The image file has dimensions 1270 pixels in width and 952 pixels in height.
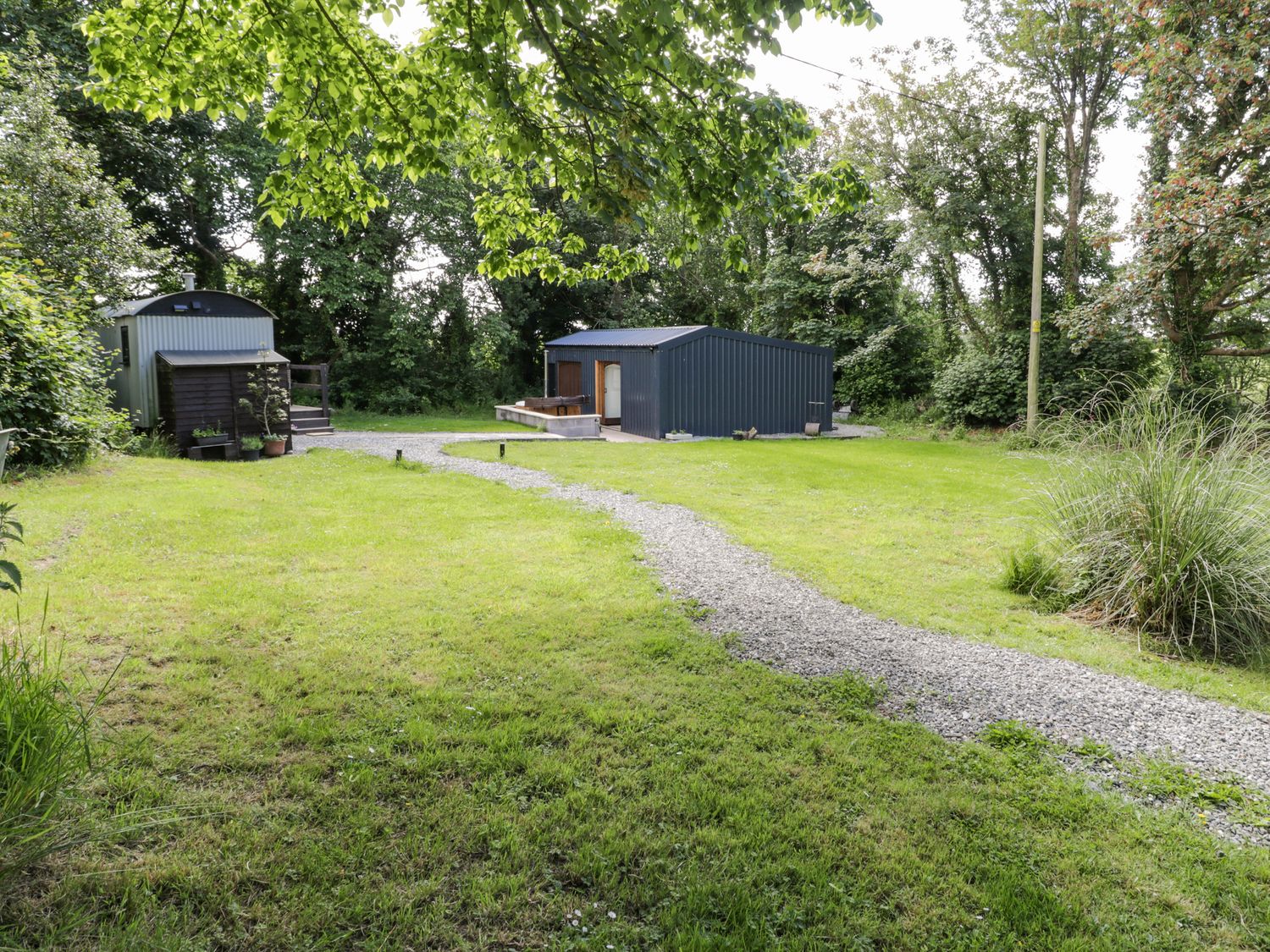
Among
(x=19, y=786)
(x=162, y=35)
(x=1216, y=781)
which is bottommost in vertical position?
(x=1216, y=781)

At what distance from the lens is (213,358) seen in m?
13.2

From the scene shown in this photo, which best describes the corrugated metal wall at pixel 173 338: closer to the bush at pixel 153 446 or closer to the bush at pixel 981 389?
the bush at pixel 153 446

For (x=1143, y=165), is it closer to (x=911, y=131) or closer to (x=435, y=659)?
(x=911, y=131)

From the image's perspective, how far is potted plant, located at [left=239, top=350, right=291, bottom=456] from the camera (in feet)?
43.1

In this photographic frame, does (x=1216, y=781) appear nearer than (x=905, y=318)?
Yes

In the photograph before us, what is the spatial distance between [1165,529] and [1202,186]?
36.7 feet

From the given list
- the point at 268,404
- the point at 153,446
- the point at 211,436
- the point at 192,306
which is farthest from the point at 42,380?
the point at 192,306

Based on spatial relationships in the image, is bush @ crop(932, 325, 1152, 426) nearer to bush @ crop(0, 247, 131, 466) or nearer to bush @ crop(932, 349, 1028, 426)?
bush @ crop(932, 349, 1028, 426)

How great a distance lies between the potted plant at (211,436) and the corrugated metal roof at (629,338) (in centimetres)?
865

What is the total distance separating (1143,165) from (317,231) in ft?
66.7

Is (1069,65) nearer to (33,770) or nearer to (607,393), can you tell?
(607,393)

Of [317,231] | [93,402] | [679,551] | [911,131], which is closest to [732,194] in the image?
[679,551]

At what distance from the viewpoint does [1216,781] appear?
3256mm

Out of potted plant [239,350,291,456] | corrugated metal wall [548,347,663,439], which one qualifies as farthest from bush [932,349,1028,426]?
potted plant [239,350,291,456]
